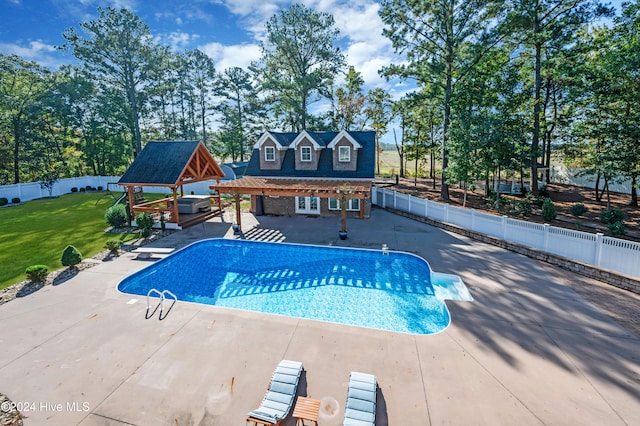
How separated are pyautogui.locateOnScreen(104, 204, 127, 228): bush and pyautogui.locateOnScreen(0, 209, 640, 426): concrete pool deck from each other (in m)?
9.11

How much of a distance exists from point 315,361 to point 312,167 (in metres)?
17.9

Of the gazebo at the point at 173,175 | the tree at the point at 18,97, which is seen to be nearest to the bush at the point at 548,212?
the gazebo at the point at 173,175

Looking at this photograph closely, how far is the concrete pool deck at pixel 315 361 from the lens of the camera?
222 inches

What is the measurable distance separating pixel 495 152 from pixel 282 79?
26.7m

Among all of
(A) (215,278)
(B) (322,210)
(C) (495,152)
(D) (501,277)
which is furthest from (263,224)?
(C) (495,152)

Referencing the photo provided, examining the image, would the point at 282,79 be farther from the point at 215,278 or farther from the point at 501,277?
the point at 501,277

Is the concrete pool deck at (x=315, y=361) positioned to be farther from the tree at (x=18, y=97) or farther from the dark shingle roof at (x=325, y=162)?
the tree at (x=18, y=97)

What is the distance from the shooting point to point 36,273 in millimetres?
11359

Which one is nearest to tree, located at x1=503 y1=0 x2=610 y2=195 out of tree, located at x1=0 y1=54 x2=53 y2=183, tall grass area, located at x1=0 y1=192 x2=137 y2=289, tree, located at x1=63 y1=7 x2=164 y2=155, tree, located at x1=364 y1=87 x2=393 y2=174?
tree, located at x1=364 y1=87 x2=393 y2=174

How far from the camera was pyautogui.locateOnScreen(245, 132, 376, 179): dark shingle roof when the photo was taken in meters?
22.4

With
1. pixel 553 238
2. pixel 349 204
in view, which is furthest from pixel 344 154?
pixel 553 238

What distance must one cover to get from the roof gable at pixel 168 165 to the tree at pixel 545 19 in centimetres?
2484

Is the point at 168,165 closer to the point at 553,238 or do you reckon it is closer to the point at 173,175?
the point at 173,175

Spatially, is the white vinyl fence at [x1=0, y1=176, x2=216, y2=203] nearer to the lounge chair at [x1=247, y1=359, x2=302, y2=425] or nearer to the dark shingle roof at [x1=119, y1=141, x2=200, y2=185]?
the dark shingle roof at [x1=119, y1=141, x2=200, y2=185]
